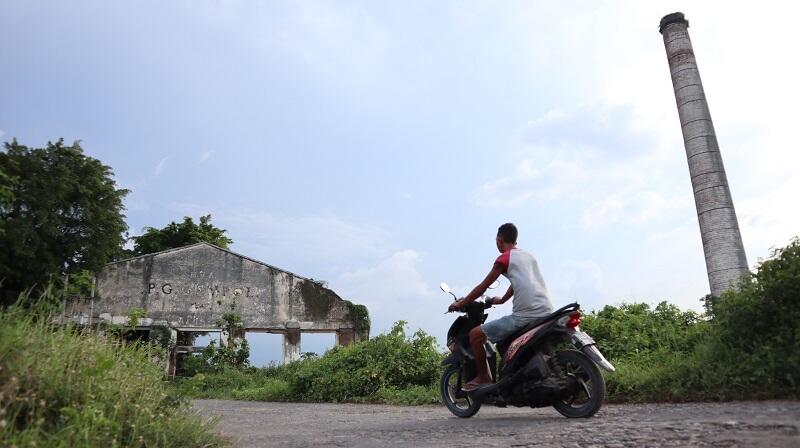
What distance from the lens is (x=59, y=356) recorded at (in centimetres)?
368

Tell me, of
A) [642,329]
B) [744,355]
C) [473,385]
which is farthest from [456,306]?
[642,329]

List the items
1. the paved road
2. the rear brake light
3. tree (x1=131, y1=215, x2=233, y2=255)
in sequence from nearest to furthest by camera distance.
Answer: the paved road
the rear brake light
tree (x1=131, y1=215, x2=233, y2=255)

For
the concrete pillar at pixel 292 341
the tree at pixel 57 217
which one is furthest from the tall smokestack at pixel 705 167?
the tree at pixel 57 217

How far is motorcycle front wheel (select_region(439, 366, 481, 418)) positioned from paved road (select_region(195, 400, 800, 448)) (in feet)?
0.91

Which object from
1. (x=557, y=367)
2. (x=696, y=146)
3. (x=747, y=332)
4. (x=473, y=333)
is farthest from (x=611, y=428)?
(x=696, y=146)

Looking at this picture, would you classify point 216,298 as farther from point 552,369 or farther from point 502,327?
point 552,369

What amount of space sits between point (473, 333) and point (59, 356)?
3404mm

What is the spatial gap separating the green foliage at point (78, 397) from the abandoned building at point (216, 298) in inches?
→ 821

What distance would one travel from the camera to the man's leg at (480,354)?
5.48m

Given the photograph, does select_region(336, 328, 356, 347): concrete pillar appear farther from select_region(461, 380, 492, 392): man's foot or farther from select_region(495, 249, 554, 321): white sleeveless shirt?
select_region(495, 249, 554, 321): white sleeveless shirt

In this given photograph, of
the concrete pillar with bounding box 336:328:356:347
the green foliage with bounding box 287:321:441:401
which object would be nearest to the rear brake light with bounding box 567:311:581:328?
the green foliage with bounding box 287:321:441:401

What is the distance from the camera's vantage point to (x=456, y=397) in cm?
591

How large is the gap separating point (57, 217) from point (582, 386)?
23652mm

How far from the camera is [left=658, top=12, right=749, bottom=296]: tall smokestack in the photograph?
12945 millimetres
